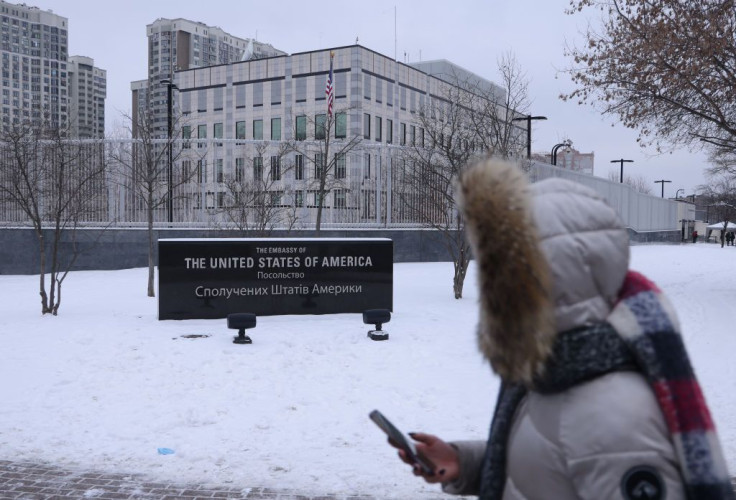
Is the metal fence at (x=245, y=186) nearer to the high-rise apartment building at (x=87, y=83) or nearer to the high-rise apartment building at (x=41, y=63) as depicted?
the high-rise apartment building at (x=41, y=63)

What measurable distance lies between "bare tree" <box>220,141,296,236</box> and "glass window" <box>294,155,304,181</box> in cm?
83

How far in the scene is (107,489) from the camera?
5.20 m

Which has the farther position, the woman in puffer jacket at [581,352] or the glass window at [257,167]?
the glass window at [257,167]

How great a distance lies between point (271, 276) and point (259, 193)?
927 centimetres

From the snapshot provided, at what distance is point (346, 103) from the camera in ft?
239

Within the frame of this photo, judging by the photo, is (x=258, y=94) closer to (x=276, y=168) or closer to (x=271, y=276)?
(x=276, y=168)

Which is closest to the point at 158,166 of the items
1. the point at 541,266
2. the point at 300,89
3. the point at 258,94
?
the point at 541,266

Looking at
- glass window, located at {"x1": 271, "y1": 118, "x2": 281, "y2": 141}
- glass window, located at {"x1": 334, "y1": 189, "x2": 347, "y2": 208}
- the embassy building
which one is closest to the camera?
the embassy building

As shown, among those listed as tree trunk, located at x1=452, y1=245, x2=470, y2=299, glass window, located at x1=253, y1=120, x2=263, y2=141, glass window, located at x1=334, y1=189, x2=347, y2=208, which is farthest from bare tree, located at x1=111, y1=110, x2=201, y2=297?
glass window, located at x1=253, y1=120, x2=263, y2=141

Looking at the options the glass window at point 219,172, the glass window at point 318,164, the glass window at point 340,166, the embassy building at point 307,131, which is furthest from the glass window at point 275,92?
the glass window at point 219,172

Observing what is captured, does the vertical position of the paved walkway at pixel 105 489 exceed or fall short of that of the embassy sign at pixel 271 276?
it falls short

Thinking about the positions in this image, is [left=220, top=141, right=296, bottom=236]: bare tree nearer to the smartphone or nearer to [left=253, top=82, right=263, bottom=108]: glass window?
the smartphone

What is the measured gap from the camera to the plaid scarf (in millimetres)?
1512

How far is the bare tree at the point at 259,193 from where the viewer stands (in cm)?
2089
